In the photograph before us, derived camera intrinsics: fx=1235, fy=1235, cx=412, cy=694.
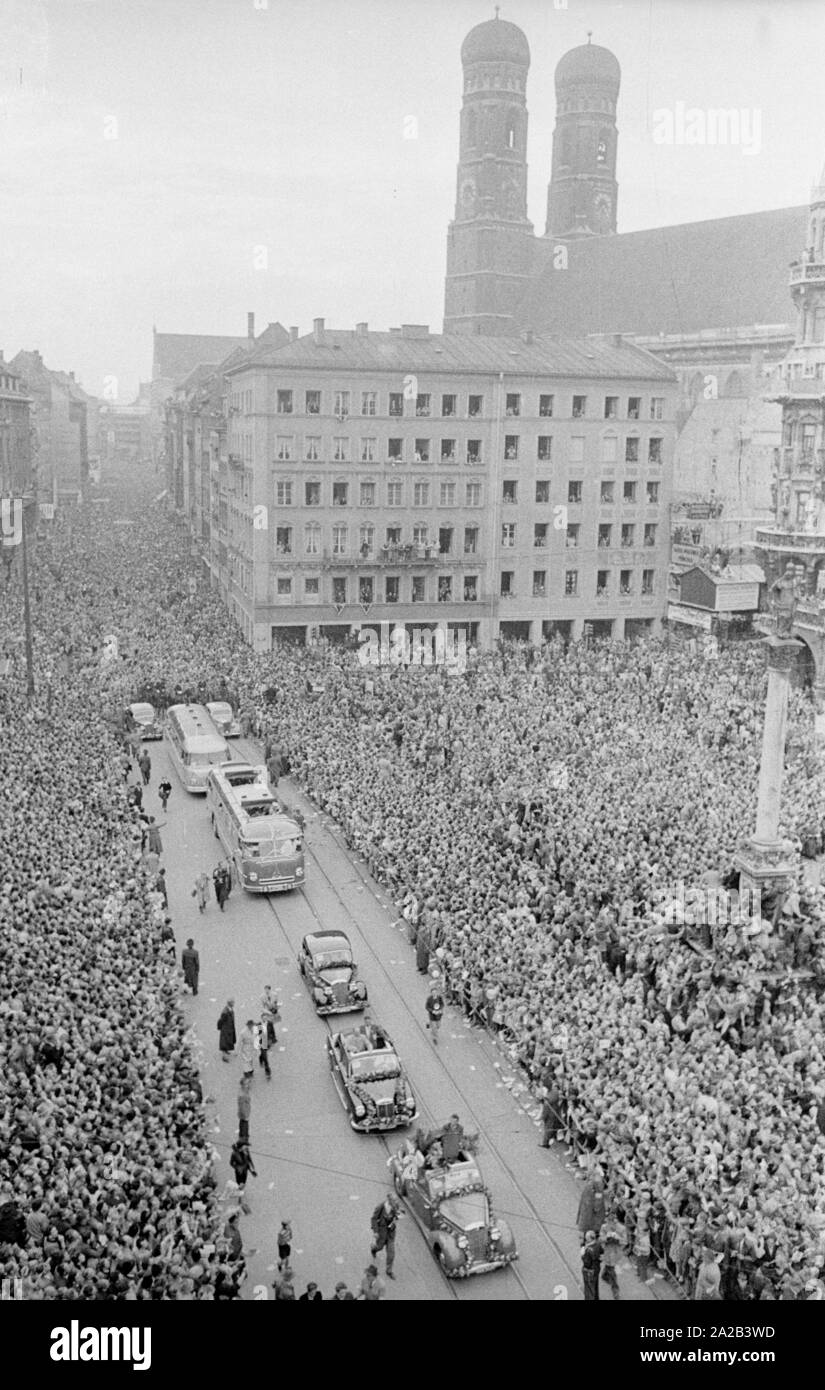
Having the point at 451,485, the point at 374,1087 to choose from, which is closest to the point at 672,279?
the point at 451,485

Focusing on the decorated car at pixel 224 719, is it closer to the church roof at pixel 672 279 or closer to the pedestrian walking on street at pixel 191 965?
the pedestrian walking on street at pixel 191 965

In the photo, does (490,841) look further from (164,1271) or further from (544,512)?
(544,512)

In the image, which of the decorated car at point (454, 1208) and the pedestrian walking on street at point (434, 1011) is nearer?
the decorated car at point (454, 1208)

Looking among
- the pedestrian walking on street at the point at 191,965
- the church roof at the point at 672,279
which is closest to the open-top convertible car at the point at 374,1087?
the pedestrian walking on street at the point at 191,965

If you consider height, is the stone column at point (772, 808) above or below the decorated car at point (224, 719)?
above

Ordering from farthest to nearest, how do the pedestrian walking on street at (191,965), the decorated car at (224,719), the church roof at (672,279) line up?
the church roof at (672,279)
the decorated car at (224,719)
the pedestrian walking on street at (191,965)

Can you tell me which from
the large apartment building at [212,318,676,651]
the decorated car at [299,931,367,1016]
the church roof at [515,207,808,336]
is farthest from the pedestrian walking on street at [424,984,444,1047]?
the church roof at [515,207,808,336]
